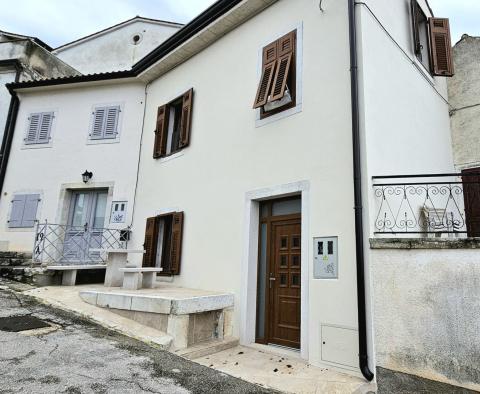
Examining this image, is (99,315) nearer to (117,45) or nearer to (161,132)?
(161,132)

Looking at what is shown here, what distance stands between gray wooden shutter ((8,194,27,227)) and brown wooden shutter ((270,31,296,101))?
800 centimetres

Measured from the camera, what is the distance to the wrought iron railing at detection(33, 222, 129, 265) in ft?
29.1

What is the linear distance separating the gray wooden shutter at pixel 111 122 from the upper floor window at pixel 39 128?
5.96ft

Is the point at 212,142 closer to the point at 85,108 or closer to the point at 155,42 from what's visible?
the point at 85,108

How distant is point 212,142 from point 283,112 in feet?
6.17

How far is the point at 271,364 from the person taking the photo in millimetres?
4742

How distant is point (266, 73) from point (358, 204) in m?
3.13

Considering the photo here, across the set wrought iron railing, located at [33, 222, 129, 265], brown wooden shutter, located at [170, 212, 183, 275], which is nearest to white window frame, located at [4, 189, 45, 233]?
wrought iron railing, located at [33, 222, 129, 265]

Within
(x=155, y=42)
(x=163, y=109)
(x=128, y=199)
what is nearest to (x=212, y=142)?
(x=163, y=109)

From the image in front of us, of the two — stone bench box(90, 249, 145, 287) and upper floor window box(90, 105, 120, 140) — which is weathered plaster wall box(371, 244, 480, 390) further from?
upper floor window box(90, 105, 120, 140)

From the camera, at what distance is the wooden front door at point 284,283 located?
5.38 meters

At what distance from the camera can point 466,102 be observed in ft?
27.6

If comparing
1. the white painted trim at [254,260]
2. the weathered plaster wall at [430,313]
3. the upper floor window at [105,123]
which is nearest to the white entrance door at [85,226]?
the upper floor window at [105,123]

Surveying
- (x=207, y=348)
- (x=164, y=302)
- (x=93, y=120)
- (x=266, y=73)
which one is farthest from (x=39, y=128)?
(x=207, y=348)
